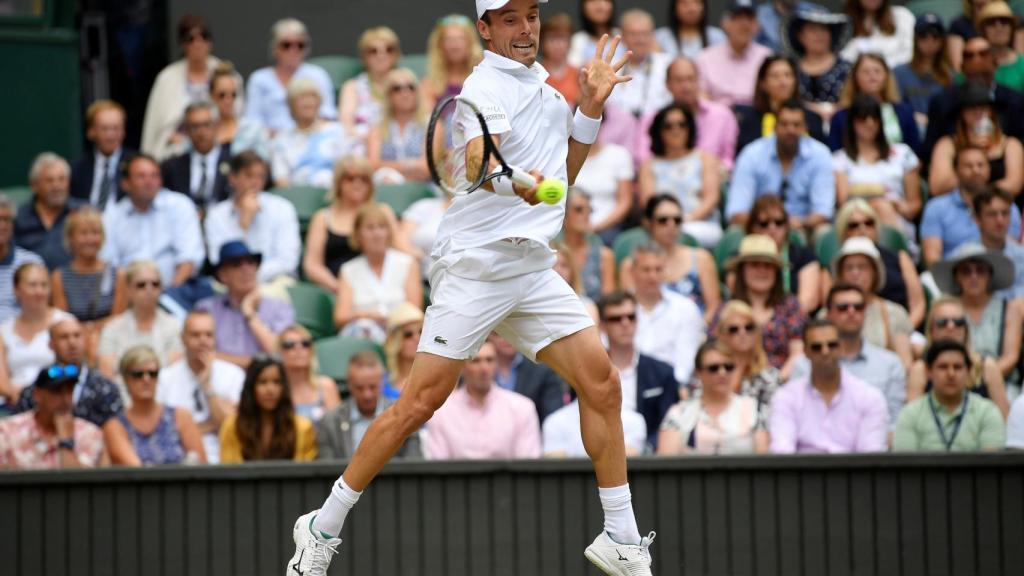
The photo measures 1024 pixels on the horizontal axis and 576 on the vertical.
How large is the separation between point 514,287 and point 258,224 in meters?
5.02

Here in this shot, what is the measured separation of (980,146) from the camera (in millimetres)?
10945

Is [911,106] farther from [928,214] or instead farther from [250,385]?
[250,385]

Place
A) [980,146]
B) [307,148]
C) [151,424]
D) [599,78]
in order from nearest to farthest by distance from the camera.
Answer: [599,78] → [151,424] → [980,146] → [307,148]

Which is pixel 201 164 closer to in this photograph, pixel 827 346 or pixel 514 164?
pixel 827 346

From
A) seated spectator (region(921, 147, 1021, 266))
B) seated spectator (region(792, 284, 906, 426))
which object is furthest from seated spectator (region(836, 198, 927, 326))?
seated spectator (region(792, 284, 906, 426))

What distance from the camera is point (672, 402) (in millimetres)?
8945

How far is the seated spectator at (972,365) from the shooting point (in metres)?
8.98

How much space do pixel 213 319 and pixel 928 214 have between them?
180 inches

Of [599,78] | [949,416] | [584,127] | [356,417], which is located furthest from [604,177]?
[599,78]

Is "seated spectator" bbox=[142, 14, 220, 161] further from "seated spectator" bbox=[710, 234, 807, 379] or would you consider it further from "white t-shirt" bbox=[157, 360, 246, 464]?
"seated spectator" bbox=[710, 234, 807, 379]

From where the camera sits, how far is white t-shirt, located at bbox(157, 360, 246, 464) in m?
9.24

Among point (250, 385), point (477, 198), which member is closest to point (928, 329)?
point (250, 385)

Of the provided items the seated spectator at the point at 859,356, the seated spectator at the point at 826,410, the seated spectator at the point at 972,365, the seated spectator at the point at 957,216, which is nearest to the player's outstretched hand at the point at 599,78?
the seated spectator at the point at 826,410

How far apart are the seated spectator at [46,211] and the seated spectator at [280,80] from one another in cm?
155
